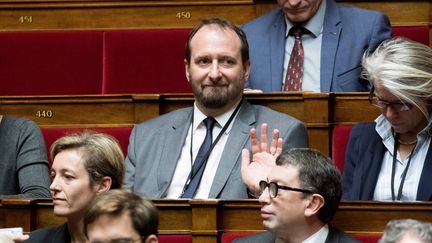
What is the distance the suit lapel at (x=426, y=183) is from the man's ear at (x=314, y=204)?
0.57ft

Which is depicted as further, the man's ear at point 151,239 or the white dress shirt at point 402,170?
the white dress shirt at point 402,170

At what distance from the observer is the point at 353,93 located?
4.94ft

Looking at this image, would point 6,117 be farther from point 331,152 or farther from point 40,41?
point 331,152

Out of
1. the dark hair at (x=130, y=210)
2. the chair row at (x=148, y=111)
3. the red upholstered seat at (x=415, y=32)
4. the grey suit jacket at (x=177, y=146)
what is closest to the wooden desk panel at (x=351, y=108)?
the chair row at (x=148, y=111)

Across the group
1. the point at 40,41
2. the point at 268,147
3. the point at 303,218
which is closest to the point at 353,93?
the point at 268,147

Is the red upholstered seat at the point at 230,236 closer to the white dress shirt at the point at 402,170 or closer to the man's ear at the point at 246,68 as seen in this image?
the white dress shirt at the point at 402,170

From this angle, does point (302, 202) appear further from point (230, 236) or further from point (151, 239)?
point (151, 239)

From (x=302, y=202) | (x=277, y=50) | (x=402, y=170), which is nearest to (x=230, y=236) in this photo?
(x=302, y=202)

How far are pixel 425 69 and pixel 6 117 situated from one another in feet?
1.81

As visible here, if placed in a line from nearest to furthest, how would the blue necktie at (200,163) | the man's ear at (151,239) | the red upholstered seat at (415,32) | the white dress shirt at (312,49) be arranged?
the man's ear at (151,239) < the blue necktie at (200,163) < the white dress shirt at (312,49) < the red upholstered seat at (415,32)

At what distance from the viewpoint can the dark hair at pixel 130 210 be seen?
99cm

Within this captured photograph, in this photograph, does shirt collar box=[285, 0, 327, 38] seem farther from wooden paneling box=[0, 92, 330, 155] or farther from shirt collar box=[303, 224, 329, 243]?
shirt collar box=[303, 224, 329, 243]

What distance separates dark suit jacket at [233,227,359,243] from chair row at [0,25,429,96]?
1.91 feet

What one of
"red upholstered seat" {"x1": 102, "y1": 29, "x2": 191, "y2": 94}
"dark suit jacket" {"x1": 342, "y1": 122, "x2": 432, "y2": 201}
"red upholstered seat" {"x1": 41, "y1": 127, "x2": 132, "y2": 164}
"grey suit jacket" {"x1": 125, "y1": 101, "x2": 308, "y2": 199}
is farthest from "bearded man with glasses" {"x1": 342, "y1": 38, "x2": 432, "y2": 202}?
"red upholstered seat" {"x1": 102, "y1": 29, "x2": 191, "y2": 94}
